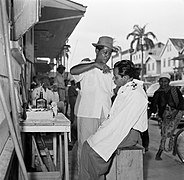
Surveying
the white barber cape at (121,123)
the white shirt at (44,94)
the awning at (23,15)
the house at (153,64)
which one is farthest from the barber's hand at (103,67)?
the house at (153,64)

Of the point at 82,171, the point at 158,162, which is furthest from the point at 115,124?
the point at 158,162

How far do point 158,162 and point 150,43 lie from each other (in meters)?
39.3

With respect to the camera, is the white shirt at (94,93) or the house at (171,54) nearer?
the white shirt at (94,93)

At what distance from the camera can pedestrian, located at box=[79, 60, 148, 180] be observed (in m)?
3.15

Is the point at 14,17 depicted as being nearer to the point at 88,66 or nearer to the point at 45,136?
the point at 88,66

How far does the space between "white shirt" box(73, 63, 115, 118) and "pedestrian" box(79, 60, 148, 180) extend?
24.1 inches

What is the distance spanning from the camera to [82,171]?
336 centimetres

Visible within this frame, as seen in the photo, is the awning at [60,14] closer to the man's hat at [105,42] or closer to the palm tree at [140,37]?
the man's hat at [105,42]

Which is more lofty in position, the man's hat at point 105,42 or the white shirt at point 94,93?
the man's hat at point 105,42

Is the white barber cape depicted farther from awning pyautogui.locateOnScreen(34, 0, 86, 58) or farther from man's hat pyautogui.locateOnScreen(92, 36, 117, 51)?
awning pyautogui.locateOnScreen(34, 0, 86, 58)

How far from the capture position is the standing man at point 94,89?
12.6ft

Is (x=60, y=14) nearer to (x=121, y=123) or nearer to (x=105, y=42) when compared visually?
(x=105, y=42)

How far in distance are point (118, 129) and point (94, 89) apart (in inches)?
34.4

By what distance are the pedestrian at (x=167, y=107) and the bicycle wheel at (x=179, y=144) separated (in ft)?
0.41
